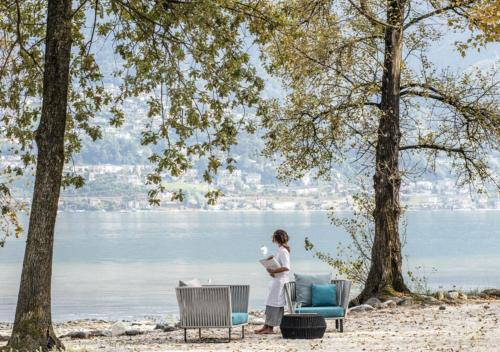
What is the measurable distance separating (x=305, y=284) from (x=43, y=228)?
16.8 feet

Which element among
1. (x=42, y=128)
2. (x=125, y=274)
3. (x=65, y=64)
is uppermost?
(x=65, y=64)

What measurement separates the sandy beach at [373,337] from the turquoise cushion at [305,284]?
71cm

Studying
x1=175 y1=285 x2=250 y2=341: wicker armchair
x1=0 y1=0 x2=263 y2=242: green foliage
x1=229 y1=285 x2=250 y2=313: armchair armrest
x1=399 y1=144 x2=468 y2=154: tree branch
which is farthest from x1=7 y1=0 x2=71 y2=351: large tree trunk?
x1=399 y1=144 x2=468 y2=154: tree branch

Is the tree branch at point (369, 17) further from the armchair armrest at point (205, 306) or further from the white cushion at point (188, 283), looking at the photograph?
the armchair armrest at point (205, 306)

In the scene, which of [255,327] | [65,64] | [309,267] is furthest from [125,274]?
[65,64]

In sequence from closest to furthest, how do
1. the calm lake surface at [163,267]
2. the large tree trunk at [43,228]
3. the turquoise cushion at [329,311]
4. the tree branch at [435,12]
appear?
the large tree trunk at [43,228], the turquoise cushion at [329,311], the tree branch at [435,12], the calm lake surface at [163,267]

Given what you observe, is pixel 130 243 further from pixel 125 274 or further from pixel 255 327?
pixel 255 327

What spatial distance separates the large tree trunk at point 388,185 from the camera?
22.1m

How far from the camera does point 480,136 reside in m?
22.7

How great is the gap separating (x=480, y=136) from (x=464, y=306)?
4.56m

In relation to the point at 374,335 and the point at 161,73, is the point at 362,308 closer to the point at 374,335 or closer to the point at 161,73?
the point at 374,335

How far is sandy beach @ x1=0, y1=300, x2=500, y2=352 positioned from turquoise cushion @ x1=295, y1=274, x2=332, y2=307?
71 cm

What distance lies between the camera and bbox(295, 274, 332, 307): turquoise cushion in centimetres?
1677

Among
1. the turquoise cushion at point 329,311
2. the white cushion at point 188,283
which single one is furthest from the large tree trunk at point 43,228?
the turquoise cushion at point 329,311
